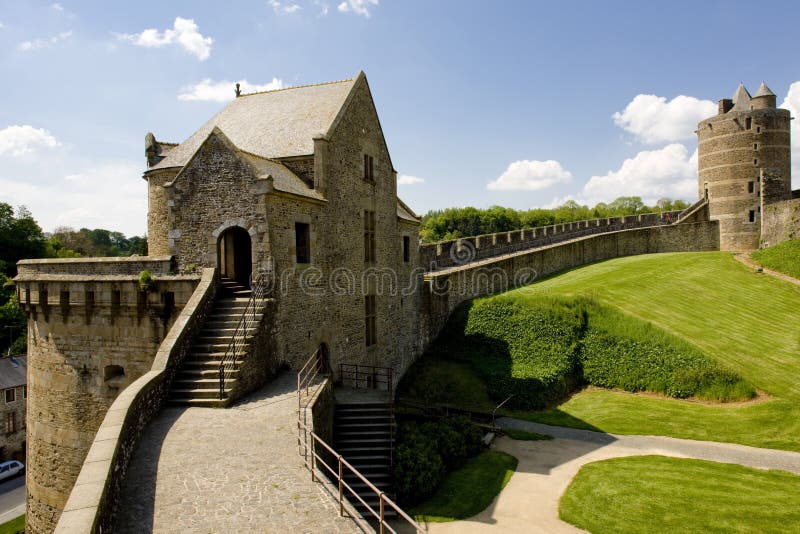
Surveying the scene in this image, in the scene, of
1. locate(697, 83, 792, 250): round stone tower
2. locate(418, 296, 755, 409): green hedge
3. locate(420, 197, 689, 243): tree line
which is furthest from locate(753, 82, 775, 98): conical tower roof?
locate(420, 197, 689, 243): tree line

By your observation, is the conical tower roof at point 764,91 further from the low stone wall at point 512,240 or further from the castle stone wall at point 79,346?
the castle stone wall at point 79,346

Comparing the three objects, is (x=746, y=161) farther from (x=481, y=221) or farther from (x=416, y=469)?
(x=481, y=221)

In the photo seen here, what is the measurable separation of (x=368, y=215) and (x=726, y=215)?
1212 inches

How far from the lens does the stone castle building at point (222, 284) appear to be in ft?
40.5

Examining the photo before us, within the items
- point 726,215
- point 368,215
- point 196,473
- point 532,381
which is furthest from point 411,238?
point 726,215

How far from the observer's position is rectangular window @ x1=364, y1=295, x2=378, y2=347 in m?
19.2

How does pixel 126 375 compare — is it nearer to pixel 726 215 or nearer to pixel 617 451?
pixel 617 451

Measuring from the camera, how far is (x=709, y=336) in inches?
782

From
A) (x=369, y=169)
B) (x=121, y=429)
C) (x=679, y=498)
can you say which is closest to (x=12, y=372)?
(x=369, y=169)

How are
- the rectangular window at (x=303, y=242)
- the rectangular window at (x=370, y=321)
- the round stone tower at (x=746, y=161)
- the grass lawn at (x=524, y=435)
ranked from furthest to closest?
the round stone tower at (x=746, y=161), the rectangular window at (x=370, y=321), the grass lawn at (x=524, y=435), the rectangular window at (x=303, y=242)

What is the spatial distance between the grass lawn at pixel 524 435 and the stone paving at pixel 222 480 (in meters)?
9.09

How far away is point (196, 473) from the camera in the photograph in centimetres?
766

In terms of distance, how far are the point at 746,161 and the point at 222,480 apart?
4058cm

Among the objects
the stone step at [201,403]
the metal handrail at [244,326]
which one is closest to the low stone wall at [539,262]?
the metal handrail at [244,326]
